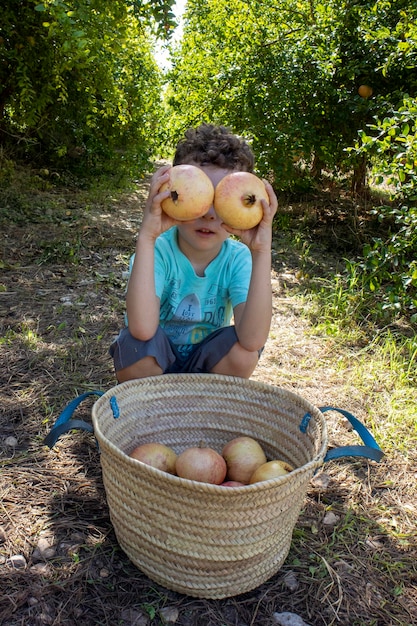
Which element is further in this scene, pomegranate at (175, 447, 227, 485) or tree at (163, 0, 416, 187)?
tree at (163, 0, 416, 187)

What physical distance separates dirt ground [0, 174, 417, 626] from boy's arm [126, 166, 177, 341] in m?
0.59

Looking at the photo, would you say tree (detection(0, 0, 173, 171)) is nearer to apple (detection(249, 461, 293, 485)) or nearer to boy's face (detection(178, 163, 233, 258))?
boy's face (detection(178, 163, 233, 258))

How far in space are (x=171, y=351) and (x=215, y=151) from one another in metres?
0.79

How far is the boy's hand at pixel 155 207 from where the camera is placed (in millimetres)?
1776

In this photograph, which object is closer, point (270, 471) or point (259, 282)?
point (270, 471)

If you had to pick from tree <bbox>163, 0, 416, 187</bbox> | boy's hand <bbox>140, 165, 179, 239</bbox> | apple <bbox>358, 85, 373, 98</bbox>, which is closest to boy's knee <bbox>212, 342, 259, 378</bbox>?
boy's hand <bbox>140, 165, 179, 239</bbox>

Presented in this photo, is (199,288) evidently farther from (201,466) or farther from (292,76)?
(292,76)

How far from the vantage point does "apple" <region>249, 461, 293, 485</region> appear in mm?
1664

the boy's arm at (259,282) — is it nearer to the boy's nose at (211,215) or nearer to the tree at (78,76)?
the boy's nose at (211,215)

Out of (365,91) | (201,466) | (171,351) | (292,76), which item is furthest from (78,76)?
(201,466)

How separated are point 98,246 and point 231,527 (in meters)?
3.60

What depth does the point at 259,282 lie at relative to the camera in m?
1.90

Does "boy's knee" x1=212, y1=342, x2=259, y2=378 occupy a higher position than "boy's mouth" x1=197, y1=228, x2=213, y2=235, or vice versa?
"boy's mouth" x1=197, y1=228, x2=213, y2=235

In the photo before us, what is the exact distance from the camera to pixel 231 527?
55.5 inches
